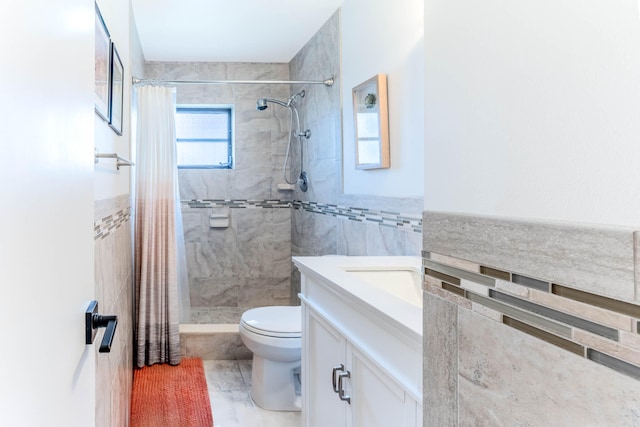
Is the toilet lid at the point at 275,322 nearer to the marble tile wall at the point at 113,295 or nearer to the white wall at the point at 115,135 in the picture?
the marble tile wall at the point at 113,295

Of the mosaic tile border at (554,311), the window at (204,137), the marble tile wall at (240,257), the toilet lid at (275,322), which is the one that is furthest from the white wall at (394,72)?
the window at (204,137)

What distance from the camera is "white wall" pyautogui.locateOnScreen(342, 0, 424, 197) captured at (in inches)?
80.0

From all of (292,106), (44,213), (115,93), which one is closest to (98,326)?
(44,213)

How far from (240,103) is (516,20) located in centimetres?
377

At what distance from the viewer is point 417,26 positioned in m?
2.01

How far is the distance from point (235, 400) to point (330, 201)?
1355 millimetres

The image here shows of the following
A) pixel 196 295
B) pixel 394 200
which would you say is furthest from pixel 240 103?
pixel 394 200

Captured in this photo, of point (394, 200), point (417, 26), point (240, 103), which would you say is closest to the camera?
point (417, 26)

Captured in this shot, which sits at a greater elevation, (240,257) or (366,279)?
(366,279)

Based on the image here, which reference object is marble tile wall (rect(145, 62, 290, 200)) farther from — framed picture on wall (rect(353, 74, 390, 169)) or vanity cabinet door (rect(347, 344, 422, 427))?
vanity cabinet door (rect(347, 344, 422, 427))

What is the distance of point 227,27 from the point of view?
3395 millimetres

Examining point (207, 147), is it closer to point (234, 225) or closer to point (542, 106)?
point (234, 225)

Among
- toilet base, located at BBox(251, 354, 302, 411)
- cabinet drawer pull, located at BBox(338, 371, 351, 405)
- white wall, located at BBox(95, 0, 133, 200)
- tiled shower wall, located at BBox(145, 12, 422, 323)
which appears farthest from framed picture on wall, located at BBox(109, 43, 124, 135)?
tiled shower wall, located at BBox(145, 12, 422, 323)

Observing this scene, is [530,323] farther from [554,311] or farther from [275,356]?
[275,356]
